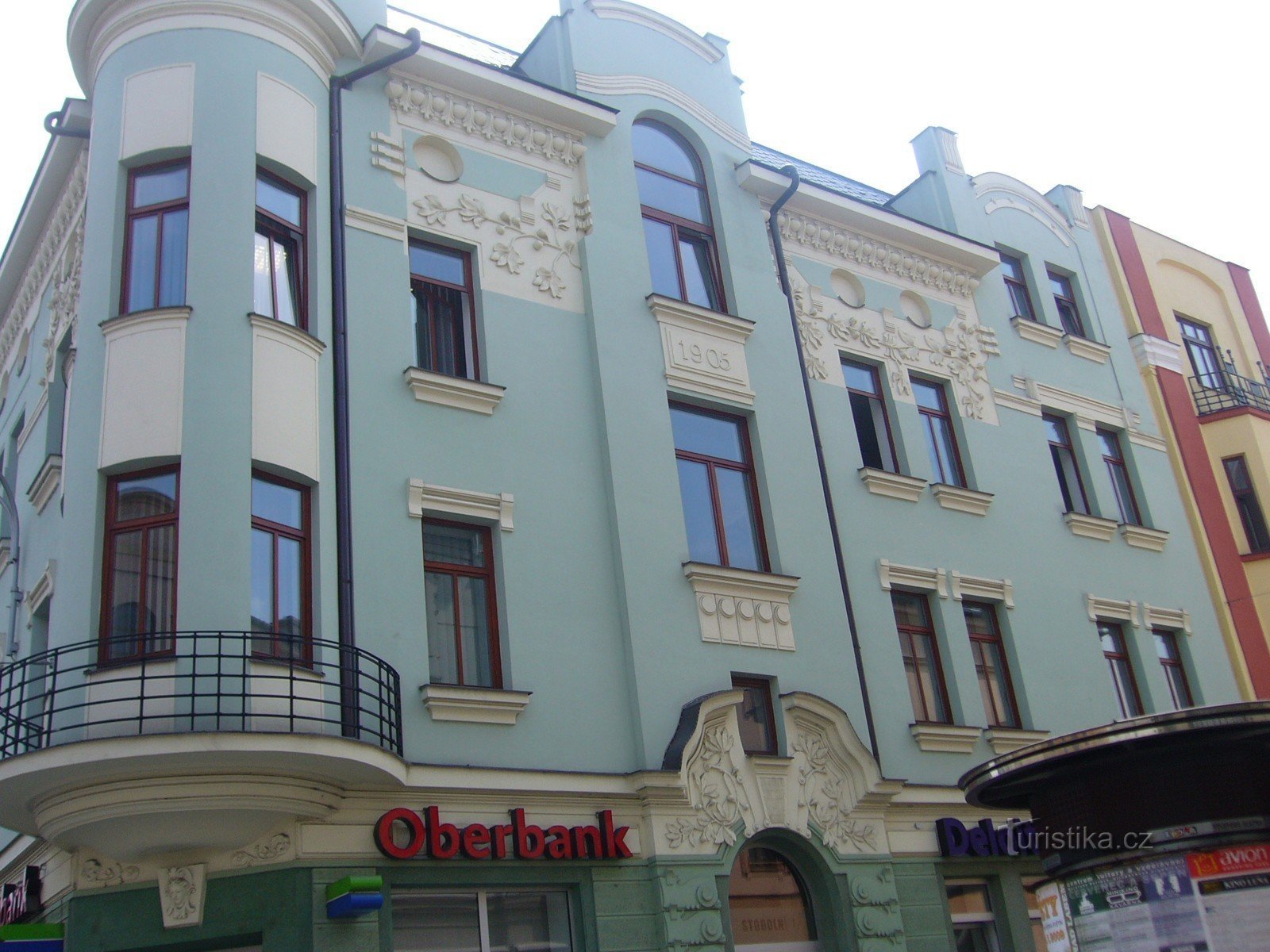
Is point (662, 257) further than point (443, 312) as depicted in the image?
Yes

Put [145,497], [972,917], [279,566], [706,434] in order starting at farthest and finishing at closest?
[706,434] → [972,917] → [279,566] → [145,497]

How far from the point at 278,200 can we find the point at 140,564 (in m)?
4.72

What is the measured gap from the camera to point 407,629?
13742mm

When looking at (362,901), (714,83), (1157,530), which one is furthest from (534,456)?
(1157,530)

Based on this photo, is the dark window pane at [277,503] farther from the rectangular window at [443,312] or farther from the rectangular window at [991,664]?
the rectangular window at [991,664]

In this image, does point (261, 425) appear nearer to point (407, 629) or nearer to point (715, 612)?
point (407, 629)

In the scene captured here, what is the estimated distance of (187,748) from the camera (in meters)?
10.9

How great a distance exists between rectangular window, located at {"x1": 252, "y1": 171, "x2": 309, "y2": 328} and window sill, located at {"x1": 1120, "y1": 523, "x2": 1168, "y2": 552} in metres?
14.7

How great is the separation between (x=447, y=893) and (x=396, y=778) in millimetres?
1516

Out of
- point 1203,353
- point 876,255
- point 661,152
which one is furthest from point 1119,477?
point 661,152

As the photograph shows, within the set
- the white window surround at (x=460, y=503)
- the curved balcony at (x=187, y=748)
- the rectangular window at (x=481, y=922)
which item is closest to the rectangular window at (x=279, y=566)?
the curved balcony at (x=187, y=748)

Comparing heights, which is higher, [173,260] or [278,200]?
[278,200]

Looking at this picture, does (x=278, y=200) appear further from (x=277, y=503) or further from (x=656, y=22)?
(x=656, y=22)

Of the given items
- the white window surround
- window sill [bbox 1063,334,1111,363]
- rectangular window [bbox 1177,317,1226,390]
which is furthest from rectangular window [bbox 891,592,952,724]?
rectangular window [bbox 1177,317,1226,390]
